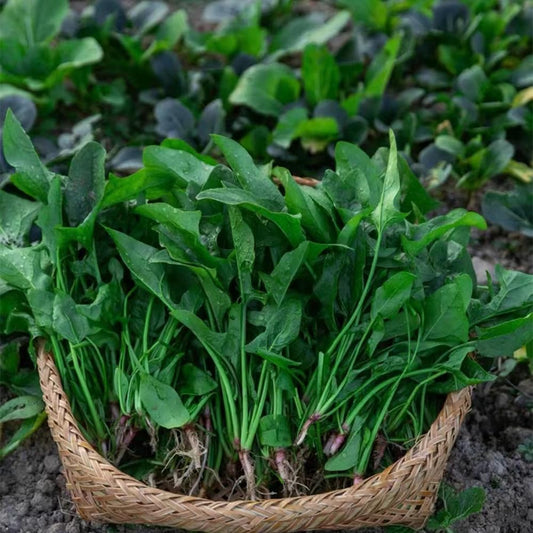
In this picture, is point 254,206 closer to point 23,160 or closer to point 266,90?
point 23,160

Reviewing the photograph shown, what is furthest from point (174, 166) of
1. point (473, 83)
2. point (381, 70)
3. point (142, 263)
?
point (473, 83)

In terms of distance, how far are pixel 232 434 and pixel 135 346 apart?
232 mm

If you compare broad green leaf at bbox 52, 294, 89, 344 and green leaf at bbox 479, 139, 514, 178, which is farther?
green leaf at bbox 479, 139, 514, 178

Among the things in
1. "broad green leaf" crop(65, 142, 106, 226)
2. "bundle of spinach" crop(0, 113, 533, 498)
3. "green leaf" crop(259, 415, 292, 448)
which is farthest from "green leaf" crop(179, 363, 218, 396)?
"broad green leaf" crop(65, 142, 106, 226)

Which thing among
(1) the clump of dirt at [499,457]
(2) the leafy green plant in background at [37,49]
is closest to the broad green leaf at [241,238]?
(1) the clump of dirt at [499,457]

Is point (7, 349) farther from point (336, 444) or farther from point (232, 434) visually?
point (336, 444)

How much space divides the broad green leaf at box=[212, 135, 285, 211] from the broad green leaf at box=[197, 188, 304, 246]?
6 cm

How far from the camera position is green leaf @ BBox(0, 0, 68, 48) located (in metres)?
2.46

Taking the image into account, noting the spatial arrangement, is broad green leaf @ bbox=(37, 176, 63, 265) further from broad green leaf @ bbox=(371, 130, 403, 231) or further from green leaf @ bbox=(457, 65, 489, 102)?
green leaf @ bbox=(457, 65, 489, 102)

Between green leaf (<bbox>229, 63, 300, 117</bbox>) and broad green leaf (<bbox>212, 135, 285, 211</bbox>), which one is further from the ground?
broad green leaf (<bbox>212, 135, 285, 211</bbox>)

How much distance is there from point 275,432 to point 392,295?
0.92ft

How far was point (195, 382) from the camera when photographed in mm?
1468

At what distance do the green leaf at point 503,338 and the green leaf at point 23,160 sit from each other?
0.80 m

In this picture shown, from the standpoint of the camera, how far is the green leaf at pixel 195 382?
146cm
